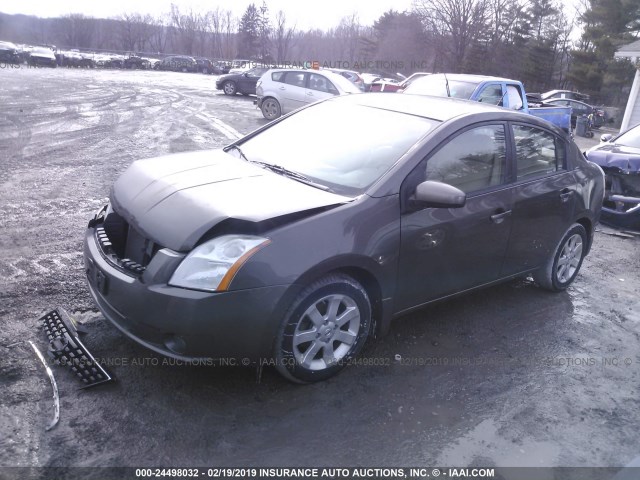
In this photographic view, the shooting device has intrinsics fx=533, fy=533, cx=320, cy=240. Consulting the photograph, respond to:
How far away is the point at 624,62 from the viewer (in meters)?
33.7

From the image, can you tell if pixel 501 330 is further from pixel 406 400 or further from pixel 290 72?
pixel 290 72

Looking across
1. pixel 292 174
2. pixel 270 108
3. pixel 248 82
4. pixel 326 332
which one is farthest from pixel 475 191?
pixel 248 82

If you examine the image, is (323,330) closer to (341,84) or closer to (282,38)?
(341,84)

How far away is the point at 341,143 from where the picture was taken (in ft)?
12.8

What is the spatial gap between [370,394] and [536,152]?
254 centimetres

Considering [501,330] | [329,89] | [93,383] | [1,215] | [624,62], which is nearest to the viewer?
[93,383]

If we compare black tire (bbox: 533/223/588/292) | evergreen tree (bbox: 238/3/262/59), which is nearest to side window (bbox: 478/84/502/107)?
black tire (bbox: 533/223/588/292)

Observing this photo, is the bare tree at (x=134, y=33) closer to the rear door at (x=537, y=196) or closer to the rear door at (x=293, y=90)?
the rear door at (x=293, y=90)

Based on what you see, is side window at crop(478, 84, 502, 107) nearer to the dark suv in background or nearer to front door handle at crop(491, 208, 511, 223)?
front door handle at crop(491, 208, 511, 223)

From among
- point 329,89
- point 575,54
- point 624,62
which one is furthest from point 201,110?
point 575,54

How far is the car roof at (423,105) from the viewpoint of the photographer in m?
3.96

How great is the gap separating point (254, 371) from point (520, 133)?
2.80 meters

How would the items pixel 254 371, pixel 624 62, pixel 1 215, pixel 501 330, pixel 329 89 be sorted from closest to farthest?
1. pixel 254 371
2. pixel 501 330
3. pixel 1 215
4. pixel 329 89
5. pixel 624 62

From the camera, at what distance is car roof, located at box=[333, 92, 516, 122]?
396 centimetres
